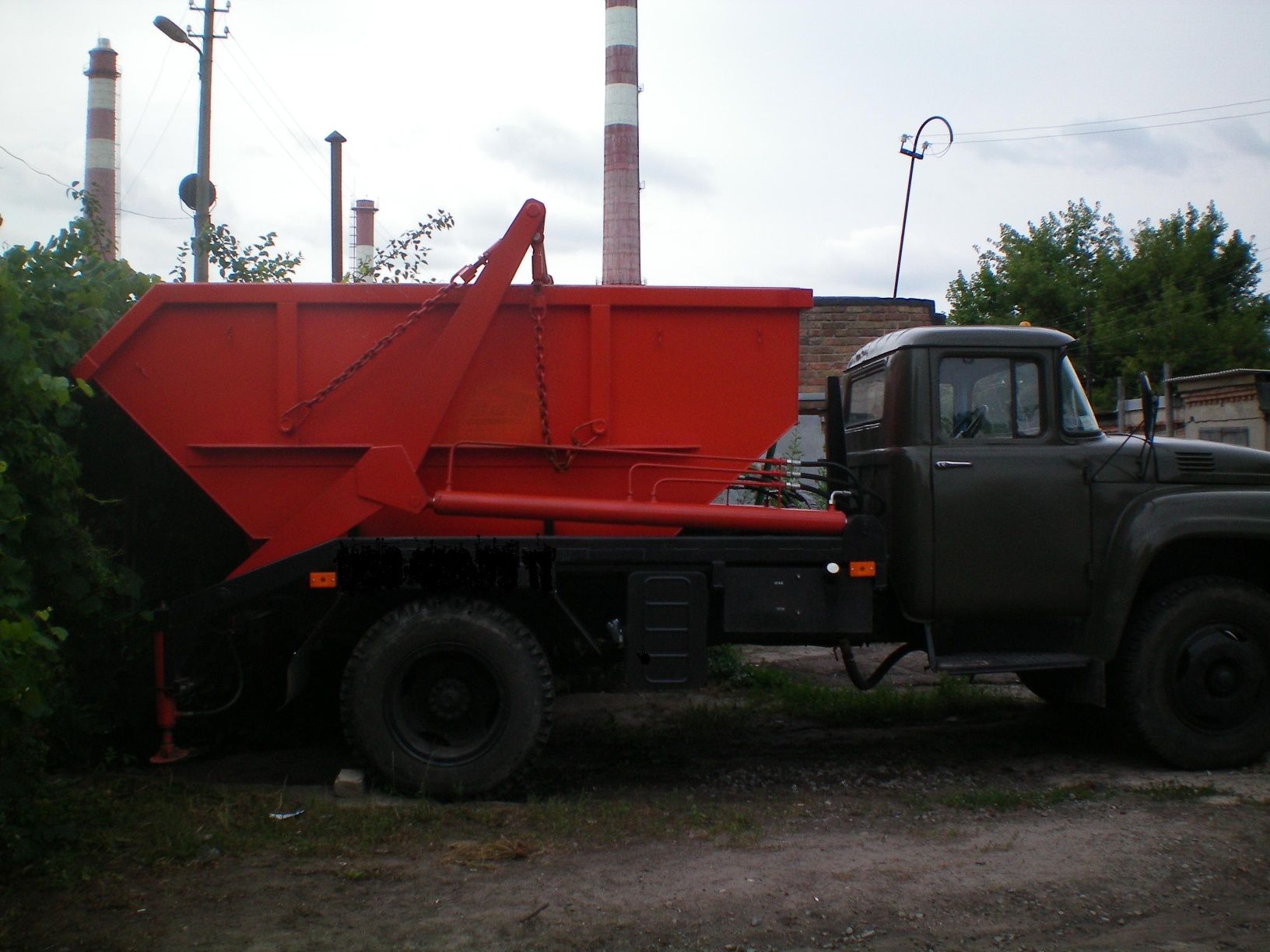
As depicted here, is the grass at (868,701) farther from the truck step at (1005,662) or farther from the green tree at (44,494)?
the green tree at (44,494)

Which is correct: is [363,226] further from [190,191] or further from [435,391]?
[435,391]

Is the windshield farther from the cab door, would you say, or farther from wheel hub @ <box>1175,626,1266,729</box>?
wheel hub @ <box>1175,626,1266,729</box>

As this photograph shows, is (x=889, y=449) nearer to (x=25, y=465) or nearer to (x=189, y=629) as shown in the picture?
(x=189, y=629)

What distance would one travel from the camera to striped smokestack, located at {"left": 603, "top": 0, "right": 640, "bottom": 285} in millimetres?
24172

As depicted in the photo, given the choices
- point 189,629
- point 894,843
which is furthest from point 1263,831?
point 189,629

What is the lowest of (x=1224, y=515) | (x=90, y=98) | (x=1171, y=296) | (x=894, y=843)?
(x=894, y=843)

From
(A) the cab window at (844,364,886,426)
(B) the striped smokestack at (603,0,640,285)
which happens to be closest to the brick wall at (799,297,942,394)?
(A) the cab window at (844,364,886,426)

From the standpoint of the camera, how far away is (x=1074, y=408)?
19.6 feet

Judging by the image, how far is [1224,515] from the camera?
5828mm

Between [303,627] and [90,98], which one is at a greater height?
[90,98]

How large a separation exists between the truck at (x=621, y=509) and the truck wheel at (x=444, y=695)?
0.01m

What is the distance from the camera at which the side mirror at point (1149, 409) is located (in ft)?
18.9

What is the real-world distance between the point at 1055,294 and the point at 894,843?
39.1 m

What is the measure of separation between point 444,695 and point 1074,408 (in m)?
3.57
